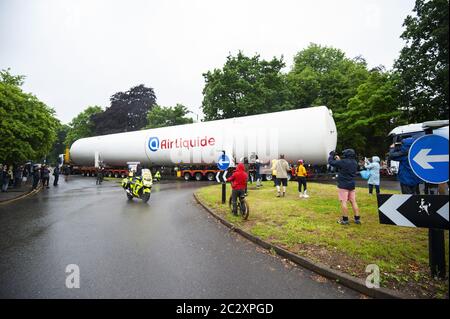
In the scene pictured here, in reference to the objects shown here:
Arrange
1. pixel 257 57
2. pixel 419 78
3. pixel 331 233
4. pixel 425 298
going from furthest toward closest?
1. pixel 257 57
2. pixel 419 78
3. pixel 331 233
4. pixel 425 298

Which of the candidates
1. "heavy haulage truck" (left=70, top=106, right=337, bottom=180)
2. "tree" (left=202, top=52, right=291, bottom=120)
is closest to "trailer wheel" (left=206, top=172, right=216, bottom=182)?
"heavy haulage truck" (left=70, top=106, right=337, bottom=180)

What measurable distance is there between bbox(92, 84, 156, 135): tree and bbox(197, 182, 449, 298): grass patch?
49.6 metres

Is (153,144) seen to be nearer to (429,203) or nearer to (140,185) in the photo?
(140,185)

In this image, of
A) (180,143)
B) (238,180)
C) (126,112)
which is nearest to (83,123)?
(126,112)

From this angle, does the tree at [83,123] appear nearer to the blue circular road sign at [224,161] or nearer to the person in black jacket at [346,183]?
the blue circular road sign at [224,161]

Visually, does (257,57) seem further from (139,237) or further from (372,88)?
(139,237)

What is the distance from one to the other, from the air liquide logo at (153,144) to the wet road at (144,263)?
17743mm

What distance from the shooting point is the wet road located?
11.1ft

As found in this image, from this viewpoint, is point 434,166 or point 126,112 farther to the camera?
point 126,112

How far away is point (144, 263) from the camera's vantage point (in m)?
4.31

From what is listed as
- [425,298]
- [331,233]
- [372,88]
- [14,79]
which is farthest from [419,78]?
[14,79]

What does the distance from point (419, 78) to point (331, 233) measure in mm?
21593

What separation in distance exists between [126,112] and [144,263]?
53.3 metres

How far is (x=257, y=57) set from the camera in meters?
33.2
